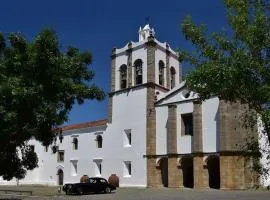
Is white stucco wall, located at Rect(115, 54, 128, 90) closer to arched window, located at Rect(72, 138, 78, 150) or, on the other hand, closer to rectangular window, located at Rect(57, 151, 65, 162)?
arched window, located at Rect(72, 138, 78, 150)

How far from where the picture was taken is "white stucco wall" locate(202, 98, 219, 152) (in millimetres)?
37938

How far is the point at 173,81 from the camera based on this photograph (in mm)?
48031

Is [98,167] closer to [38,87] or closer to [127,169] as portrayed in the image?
[127,169]

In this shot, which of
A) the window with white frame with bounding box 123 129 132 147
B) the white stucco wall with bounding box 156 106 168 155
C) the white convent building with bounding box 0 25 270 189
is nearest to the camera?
the white convent building with bounding box 0 25 270 189

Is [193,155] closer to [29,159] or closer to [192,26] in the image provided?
[29,159]

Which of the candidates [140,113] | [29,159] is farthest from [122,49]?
[29,159]

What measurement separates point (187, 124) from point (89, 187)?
11532mm

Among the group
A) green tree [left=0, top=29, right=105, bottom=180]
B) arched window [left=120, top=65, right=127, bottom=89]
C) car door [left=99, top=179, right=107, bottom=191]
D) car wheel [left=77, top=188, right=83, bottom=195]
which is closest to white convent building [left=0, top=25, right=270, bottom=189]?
arched window [left=120, top=65, right=127, bottom=89]

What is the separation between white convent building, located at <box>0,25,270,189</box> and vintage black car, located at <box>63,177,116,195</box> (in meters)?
7.13

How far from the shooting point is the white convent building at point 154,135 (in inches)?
1448

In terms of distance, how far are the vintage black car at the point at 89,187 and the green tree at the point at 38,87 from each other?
16387mm

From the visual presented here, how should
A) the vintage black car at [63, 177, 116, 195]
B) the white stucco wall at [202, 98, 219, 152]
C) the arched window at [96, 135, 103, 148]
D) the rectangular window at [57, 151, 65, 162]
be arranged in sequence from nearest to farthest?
1. the vintage black car at [63, 177, 116, 195]
2. the white stucco wall at [202, 98, 219, 152]
3. the arched window at [96, 135, 103, 148]
4. the rectangular window at [57, 151, 65, 162]

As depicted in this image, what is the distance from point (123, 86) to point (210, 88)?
34092 mm

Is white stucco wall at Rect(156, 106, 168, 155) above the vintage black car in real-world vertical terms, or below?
above
